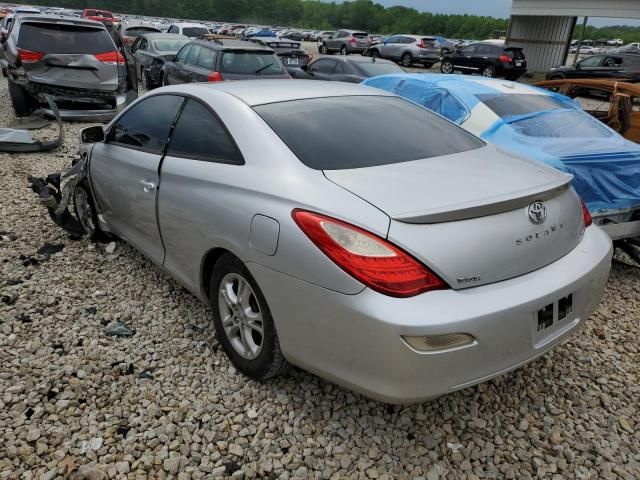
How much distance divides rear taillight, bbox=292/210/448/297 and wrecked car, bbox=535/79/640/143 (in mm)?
5339

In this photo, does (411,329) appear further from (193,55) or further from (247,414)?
(193,55)

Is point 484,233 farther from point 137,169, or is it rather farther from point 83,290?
point 83,290

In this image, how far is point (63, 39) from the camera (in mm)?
8188

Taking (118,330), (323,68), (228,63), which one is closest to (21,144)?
(228,63)

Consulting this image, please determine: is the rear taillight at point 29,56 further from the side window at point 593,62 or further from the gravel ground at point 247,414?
the side window at point 593,62

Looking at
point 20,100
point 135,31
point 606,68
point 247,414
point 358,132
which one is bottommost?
point 247,414

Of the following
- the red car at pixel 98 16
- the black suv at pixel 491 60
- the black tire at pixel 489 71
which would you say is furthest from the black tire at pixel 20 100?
the red car at pixel 98 16

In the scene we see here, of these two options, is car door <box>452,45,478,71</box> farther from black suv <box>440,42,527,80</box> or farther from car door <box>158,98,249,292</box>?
car door <box>158,98,249,292</box>

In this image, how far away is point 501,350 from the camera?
2012 mm

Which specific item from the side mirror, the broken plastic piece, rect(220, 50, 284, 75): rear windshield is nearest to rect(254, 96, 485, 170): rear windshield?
the side mirror

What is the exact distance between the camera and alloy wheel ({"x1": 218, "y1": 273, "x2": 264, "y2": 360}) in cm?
251

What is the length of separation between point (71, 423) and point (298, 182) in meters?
1.59

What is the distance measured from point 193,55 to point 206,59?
70 centimetres

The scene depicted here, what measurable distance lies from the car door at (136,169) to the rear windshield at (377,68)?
7.98 metres
